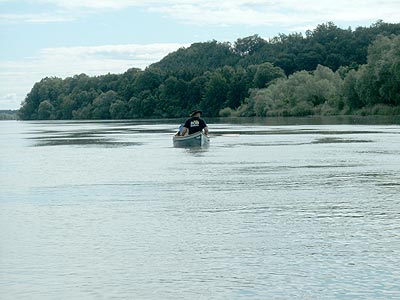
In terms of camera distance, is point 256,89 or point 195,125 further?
point 256,89

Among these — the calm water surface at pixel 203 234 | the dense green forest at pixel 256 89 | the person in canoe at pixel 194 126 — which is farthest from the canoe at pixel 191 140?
the dense green forest at pixel 256 89

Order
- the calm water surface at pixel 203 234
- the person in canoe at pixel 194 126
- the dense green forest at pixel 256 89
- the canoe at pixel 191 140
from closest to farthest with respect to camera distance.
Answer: the calm water surface at pixel 203 234
the canoe at pixel 191 140
the person in canoe at pixel 194 126
the dense green forest at pixel 256 89

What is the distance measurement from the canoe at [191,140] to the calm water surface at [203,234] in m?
16.9

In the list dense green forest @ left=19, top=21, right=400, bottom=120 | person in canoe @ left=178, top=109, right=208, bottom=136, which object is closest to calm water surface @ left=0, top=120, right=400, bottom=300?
person in canoe @ left=178, top=109, right=208, bottom=136

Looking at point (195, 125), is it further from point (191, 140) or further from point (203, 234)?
point (203, 234)

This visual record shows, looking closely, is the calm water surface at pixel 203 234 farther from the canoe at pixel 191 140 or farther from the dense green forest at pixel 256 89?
the dense green forest at pixel 256 89

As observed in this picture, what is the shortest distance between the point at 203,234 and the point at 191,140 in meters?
32.3

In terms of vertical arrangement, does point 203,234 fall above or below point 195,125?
below

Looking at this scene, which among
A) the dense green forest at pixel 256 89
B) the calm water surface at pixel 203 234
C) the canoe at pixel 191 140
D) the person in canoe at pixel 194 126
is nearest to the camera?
the calm water surface at pixel 203 234

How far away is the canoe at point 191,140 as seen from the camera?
46791 millimetres

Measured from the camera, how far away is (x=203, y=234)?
14922mm

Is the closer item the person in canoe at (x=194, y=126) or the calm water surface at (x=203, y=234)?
the calm water surface at (x=203, y=234)

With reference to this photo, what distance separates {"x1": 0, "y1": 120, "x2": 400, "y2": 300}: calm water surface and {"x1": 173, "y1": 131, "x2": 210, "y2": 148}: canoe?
16890mm

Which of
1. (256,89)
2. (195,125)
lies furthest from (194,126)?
(256,89)
